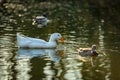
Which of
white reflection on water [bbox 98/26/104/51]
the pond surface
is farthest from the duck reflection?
white reflection on water [bbox 98/26/104/51]

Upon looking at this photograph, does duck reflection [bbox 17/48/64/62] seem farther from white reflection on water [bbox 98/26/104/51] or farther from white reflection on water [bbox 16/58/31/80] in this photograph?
white reflection on water [bbox 98/26/104/51]

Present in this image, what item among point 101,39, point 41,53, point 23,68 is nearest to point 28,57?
point 41,53

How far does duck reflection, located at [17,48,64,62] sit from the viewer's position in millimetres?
20225

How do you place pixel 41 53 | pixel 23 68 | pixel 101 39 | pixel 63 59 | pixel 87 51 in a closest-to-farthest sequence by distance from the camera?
1. pixel 23 68
2. pixel 63 59
3. pixel 87 51
4. pixel 41 53
5. pixel 101 39

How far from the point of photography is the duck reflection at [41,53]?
66.4ft

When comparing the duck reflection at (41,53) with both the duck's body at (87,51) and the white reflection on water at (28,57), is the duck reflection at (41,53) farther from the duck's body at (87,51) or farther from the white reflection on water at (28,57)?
the duck's body at (87,51)

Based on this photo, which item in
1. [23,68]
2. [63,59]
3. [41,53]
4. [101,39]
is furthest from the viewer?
[101,39]

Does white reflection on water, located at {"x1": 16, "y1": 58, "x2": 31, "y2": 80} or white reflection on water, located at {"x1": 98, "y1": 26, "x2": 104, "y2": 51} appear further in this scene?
white reflection on water, located at {"x1": 98, "y1": 26, "x2": 104, "y2": 51}

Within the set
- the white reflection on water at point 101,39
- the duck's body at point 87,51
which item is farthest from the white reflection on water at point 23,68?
the white reflection on water at point 101,39

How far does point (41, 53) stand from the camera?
69.9 feet

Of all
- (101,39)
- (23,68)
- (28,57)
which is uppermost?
(101,39)

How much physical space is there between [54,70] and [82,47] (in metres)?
5.25

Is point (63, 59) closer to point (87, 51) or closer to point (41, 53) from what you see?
point (87, 51)

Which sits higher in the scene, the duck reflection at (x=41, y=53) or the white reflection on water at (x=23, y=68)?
the duck reflection at (x=41, y=53)
